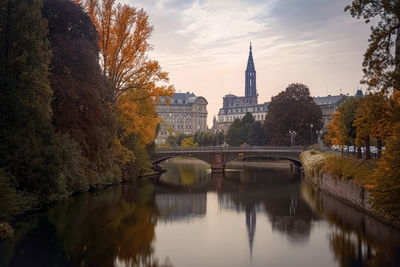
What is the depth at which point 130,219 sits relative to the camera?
2923 centimetres

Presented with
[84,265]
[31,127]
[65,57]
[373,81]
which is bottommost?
[84,265]

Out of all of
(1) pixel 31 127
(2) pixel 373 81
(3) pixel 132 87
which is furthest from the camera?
(3) pixel 132 87

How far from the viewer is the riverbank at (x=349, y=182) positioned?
27703 millimetres

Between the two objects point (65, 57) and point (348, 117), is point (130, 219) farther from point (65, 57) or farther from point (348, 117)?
point (348, 117)

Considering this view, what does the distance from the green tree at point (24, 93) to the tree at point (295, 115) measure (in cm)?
6497

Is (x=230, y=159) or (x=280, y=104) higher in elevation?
(x=280, y=104)

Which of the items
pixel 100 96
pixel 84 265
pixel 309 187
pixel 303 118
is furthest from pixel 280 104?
pixel 84 265

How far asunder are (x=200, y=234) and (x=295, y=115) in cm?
6474

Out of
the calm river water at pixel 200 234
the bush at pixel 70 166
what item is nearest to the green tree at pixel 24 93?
the bush at pixel 70 166

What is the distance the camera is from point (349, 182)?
32969 mm

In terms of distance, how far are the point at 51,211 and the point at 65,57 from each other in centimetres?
945

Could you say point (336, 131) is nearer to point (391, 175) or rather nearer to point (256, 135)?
point (391, 175)

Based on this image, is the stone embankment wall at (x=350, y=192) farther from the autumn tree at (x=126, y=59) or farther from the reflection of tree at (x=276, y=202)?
the autumn tree at (x=126, y=59)

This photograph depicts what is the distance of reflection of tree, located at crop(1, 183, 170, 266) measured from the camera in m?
19.7
